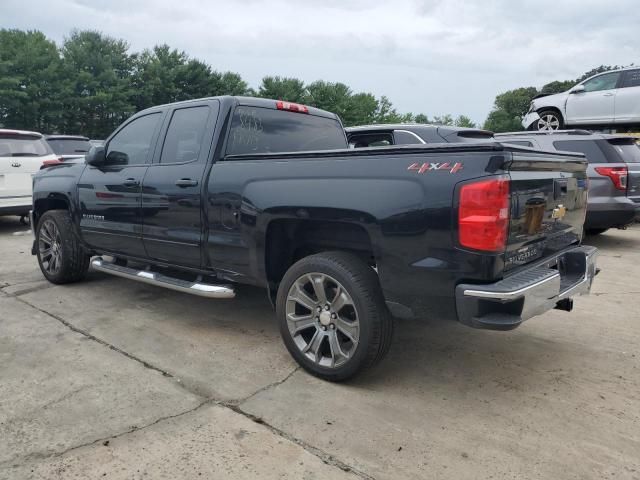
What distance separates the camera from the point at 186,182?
13.4ft

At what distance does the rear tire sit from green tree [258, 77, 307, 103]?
42159mm

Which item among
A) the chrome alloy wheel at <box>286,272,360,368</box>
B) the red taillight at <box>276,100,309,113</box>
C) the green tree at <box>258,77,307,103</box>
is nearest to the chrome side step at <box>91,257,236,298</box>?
the chrome alloy wheel at <box>286,272,360,368</box>

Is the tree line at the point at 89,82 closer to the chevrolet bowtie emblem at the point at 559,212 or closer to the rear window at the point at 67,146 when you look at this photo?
the rear window at the point at 67,146

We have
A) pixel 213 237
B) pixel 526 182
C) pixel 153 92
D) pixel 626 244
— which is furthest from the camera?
pixel 153 92

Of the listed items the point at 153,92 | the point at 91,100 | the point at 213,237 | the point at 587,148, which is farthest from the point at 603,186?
the point at 153,92

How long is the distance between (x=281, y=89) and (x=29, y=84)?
67.3ft

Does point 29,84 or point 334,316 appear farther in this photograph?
point 29,84

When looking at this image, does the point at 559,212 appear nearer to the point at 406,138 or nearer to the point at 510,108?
the point at 406,138

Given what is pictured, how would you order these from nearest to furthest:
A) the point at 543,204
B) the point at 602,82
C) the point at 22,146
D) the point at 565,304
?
1. the point at 543,204
2. the point at 565,304
3. the point at 22,146
4. the point at 602,82

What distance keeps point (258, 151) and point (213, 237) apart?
2.78 feet

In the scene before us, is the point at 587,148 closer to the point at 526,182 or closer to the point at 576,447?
the point at 526,182

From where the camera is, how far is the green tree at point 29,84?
31.7 metres

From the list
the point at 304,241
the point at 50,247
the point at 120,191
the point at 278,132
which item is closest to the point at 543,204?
the point at 304,241

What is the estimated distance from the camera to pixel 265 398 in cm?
314
